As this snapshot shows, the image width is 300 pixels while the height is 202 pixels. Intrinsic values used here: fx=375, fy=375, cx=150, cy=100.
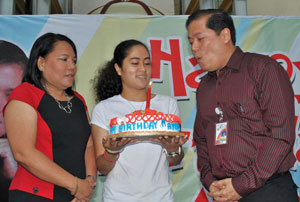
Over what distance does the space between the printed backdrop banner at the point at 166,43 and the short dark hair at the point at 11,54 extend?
0.04 metres

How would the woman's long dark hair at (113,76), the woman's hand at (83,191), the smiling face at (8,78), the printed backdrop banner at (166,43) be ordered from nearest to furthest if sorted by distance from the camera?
the woman's hand at (83,191) → the woman's long dark hair at (113,76) → the smiling face at (8,78) → the printed backdrop banner at (166,43)

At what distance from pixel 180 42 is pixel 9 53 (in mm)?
1492

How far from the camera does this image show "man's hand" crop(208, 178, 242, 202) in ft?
5.69

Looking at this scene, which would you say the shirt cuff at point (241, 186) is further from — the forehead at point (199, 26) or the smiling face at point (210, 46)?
the forehead at point (199, 26)

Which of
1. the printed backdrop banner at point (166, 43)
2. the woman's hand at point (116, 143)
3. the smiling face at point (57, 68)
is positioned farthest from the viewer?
the printed backdrop banner at point (166, 43)

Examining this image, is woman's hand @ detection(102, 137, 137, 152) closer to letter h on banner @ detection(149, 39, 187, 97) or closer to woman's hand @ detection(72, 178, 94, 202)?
woman's hand @ detection(72, 178, 94, 202)

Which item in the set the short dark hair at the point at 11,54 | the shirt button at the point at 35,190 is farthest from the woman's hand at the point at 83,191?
the short dark hair at the point at 11,54

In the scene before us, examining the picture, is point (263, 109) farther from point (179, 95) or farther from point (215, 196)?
point (179, 95)

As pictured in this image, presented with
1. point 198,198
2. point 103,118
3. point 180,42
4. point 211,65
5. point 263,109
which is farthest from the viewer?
point 180,42

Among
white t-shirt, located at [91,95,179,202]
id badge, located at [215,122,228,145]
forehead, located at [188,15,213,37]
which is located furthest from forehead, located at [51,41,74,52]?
id badge, located at [215,122,228,145]

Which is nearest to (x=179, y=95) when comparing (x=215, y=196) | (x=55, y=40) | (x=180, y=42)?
(x=180, y=42)

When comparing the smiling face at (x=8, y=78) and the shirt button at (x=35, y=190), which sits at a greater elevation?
the smiling face at (x=8, y=78)

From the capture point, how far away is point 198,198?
3150 mm

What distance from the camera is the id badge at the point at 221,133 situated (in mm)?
1852
